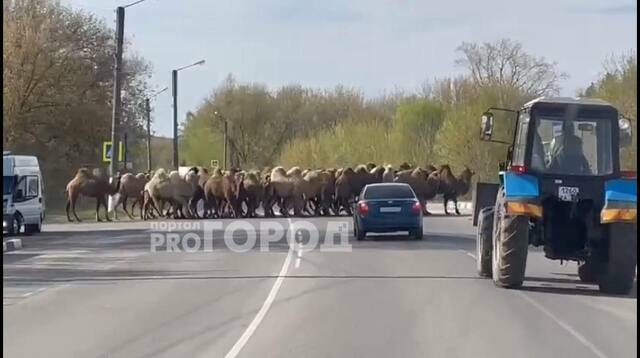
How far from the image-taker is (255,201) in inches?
1812

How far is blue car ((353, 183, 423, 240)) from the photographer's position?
2938 cm

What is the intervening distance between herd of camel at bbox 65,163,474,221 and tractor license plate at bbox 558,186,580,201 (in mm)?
28847

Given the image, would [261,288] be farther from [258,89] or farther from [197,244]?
[258,89]

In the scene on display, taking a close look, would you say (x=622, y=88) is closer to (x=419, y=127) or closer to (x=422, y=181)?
(x=422, y=181)

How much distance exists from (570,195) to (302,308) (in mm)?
4757

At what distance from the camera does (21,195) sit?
1421 inches

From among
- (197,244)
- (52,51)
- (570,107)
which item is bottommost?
(197,244)

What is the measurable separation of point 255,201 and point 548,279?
27205mm

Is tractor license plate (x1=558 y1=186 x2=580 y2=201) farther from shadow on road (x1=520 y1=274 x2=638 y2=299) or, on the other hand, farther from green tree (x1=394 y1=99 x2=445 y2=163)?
green tree (x1=394 y1=99 x2=445 y2=163)

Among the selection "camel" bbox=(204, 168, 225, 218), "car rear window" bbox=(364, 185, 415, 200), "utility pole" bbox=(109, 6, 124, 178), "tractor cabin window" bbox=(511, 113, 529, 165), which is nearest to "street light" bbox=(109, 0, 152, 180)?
"utility pole" bbox=(109, 6, 124, 178)

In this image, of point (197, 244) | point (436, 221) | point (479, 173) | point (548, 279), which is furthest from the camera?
point (479, 173)

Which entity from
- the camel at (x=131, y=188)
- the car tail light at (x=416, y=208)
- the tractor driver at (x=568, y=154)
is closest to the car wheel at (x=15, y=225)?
the camel at (x=131, y=188)

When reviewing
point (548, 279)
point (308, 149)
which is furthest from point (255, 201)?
point (308, 149)

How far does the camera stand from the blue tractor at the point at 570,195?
17.2 metres
